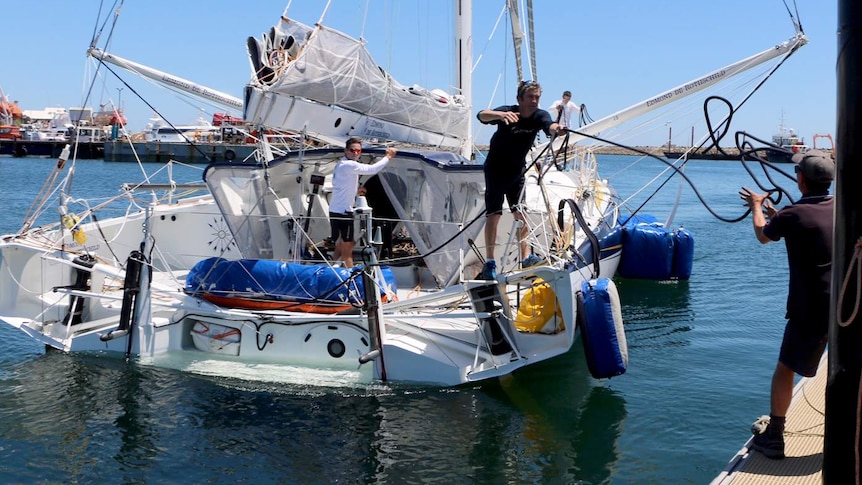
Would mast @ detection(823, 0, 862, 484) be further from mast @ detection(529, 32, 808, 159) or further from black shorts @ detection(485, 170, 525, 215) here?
mast @ detection(529, 32, 808, 159)

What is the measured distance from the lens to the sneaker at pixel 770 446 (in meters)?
4.78

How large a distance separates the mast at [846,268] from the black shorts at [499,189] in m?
5.11

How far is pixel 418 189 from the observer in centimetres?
943

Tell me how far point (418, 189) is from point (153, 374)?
3830 millimetres

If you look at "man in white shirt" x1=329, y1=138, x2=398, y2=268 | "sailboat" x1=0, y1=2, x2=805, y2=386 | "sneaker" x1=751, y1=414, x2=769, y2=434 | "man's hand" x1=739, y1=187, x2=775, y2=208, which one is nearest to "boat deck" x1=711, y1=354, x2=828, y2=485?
"sneaker" x1=751, y1=414, x2=769, y2=434

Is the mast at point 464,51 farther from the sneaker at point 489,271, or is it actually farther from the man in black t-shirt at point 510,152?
the sneaker at point 489,271

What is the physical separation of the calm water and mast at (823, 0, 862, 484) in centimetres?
354

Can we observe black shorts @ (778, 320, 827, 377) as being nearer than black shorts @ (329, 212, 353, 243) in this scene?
Yes

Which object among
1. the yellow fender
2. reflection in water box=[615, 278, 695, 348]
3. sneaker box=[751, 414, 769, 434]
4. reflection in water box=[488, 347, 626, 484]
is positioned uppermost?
the yellow fender

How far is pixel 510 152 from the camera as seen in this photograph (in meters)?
7.96

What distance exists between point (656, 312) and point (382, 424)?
7.27 meters

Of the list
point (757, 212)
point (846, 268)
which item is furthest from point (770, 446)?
point (846, 268)

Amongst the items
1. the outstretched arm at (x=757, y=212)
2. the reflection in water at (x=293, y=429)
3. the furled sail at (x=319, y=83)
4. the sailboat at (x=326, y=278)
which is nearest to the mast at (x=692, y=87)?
the sailboat at (x=326, y=278)

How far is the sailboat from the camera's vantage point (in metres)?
7.85
